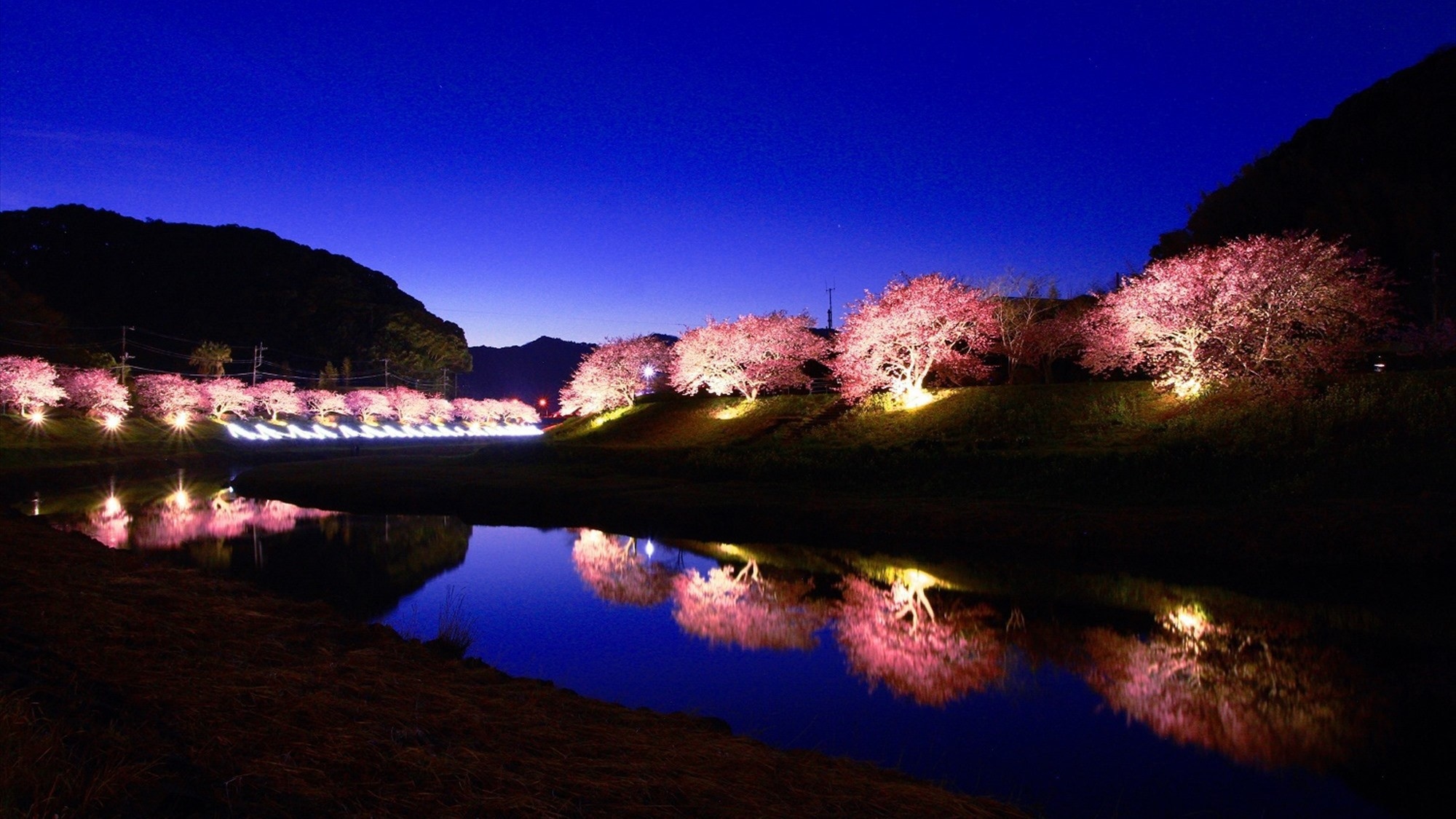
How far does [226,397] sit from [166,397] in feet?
29.4

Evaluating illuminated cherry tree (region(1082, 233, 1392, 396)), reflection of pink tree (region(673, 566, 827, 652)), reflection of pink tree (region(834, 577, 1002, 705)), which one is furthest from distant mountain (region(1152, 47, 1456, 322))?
reflection of pink tree (region(673, 566, 827, 652))

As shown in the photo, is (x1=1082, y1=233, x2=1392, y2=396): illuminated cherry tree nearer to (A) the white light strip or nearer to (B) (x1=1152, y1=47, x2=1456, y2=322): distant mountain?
(B) (x1=1152, y1=47, x2=1456, y2=322): distant mountain

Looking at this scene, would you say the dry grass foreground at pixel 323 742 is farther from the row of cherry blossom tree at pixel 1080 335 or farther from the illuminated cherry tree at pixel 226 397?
the illuminated cherry tree at pixel 226 397

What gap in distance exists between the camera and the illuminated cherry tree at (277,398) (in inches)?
3346

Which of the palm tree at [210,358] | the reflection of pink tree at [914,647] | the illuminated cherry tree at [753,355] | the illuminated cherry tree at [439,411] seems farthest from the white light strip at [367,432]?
the reflection of pink tree at [914,647]

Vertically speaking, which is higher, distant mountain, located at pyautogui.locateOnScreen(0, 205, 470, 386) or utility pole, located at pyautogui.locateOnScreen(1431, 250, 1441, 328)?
distant mountain, located at pyautogui.locateOnScreen(0, 205, 470, 386)

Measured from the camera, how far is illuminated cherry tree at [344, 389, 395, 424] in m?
97.5

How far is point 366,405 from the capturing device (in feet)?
321

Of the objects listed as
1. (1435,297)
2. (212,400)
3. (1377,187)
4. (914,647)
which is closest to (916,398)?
(1435,297)

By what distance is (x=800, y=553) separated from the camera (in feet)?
65.2

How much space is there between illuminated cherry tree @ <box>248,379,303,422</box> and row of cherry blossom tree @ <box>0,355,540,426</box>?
0.08 m

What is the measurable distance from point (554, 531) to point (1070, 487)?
16051 millimetres

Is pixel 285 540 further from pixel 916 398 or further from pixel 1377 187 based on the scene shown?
pixel 1377 187

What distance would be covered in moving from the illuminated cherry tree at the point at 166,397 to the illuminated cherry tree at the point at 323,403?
21.4 m
